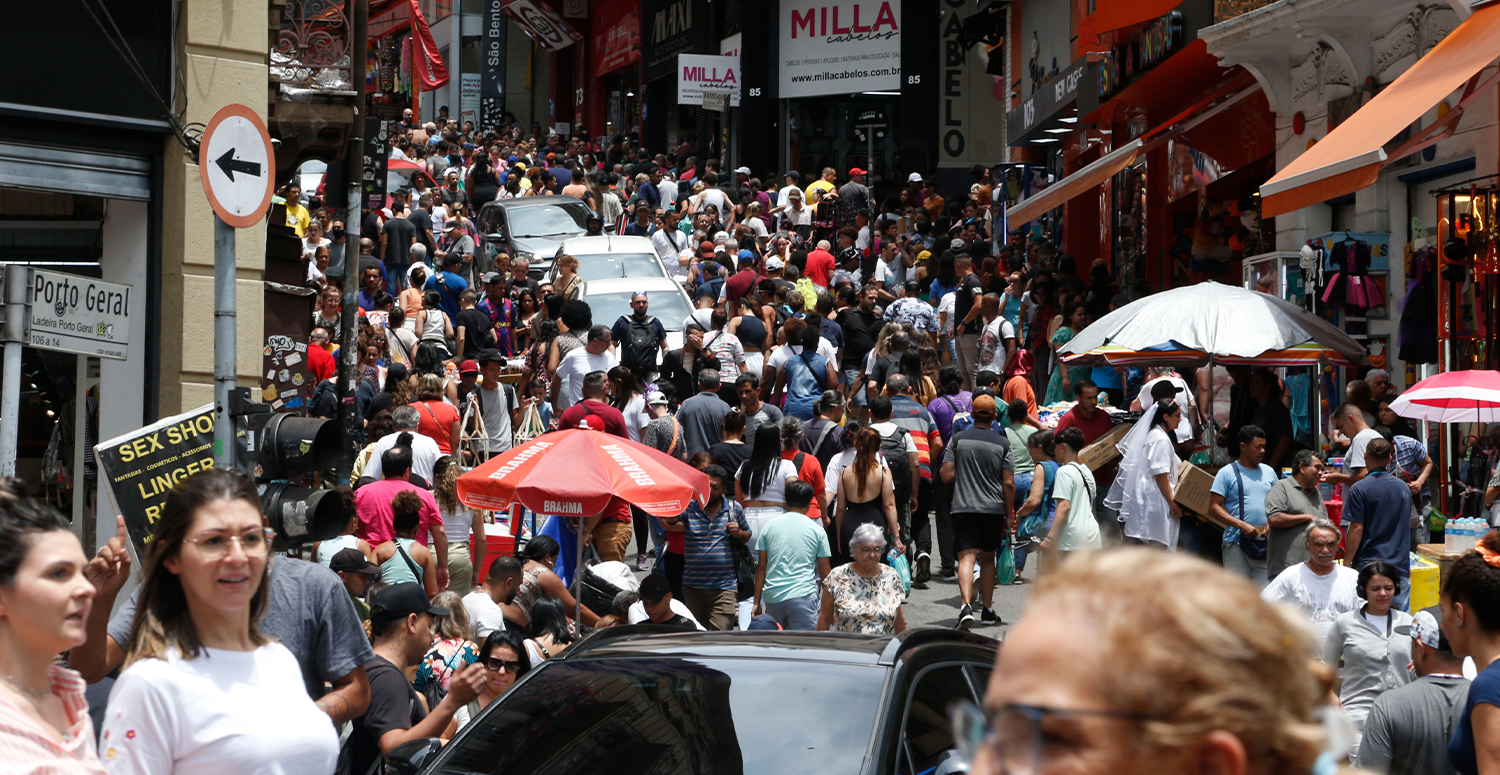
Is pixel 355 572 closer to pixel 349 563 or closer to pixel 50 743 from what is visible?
pixel 349 563

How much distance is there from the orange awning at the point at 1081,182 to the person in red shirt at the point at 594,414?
22.1ft

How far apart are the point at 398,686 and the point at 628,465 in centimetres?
375

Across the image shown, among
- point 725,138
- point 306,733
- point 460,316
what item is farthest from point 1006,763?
point 725,138

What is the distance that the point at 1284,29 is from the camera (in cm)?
1415

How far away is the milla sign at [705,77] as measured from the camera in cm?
3812

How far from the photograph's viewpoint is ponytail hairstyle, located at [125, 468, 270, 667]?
11.1 feet

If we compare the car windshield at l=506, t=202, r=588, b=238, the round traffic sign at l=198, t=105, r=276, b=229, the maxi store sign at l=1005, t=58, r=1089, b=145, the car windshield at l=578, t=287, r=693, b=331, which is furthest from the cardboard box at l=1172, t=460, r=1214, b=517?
the car windshield at l=506, t=202, r=588, b=238

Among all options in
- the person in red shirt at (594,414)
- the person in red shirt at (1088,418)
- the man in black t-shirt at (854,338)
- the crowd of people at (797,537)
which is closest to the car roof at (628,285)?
the crowd of people at (797,537)

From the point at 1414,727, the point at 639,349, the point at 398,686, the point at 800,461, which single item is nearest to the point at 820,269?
the point at 639,349

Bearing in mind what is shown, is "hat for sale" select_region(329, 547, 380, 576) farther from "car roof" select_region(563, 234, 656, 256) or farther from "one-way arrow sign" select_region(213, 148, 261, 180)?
"car roof" select_region(563, 234, 656, 256)

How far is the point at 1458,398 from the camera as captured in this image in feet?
34.3

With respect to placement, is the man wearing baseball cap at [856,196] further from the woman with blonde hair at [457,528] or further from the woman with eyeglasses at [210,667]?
the woman with eyeglasses at [210,667]

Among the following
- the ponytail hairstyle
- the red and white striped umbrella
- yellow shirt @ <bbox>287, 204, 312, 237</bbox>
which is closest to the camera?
the ponytail hairstyle

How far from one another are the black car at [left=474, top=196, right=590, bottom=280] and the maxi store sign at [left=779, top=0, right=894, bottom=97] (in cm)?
1217
